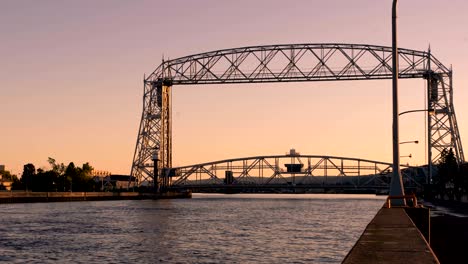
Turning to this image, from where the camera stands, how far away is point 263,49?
137125mm


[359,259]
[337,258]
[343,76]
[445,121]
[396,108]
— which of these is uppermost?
[343,76]

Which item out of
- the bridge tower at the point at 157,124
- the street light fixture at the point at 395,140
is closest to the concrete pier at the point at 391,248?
the street light fixture at the point at 395,140

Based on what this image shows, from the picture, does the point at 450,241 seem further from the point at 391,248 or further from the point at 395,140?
the point at 391,248

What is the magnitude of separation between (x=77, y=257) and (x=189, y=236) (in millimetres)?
14919

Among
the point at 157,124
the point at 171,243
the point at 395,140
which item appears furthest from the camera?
the point at 157,124

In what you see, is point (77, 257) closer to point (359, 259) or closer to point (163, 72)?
point (359, 259)

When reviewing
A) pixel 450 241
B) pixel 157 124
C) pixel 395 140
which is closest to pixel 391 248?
pixel 450 241

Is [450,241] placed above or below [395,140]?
below

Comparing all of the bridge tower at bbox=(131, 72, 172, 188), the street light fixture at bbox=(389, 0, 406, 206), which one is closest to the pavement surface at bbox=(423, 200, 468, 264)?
the street light fixture at bbox=(389, 0, 406, 206)

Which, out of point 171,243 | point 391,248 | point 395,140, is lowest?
point 171,243

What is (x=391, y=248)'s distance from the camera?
44.4 ft

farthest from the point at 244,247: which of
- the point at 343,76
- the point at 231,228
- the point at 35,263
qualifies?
the point at 343,76

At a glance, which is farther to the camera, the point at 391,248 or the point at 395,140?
the point at 395,140

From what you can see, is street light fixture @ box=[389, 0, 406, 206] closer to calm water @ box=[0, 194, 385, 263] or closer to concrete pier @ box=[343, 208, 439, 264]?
calm water @ box=[0, 194, 385, 263]
